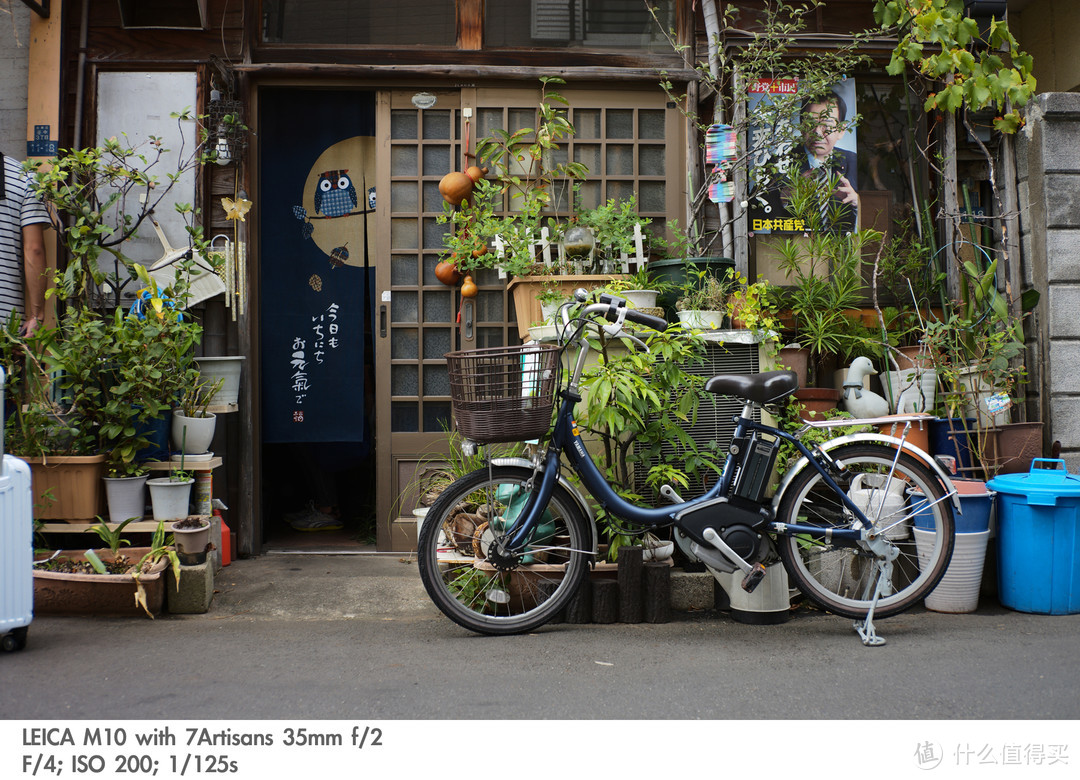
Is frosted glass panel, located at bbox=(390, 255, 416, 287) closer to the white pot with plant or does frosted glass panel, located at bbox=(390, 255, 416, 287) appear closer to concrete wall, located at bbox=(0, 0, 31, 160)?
the white pot with plant

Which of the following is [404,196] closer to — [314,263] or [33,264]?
[314,263]

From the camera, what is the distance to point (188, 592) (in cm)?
431

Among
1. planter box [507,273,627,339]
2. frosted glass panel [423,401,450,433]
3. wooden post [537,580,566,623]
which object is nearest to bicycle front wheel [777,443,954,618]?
wooden post [537,580,566,623]

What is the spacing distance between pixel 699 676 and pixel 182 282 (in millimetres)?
3967

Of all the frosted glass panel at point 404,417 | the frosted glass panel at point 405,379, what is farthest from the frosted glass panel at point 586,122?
the frosted glass panel at point 404,417

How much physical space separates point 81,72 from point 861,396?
5821 millimetres

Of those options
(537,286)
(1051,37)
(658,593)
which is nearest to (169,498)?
(537,286)

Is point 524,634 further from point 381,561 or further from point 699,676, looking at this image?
point 381,561

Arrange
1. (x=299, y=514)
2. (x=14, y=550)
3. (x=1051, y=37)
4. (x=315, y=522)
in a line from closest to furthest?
(x=14, y=550)
(x=315, y=522)
(x=299, y=514)
(x=1051, y=37)

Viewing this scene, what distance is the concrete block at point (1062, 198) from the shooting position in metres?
5.38

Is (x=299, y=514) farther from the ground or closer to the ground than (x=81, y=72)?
closer to the ground

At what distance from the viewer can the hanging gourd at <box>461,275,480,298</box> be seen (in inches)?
224

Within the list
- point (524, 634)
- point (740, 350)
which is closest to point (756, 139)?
point (740, 350)

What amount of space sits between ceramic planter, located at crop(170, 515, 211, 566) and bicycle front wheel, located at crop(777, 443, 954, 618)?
3169mm
